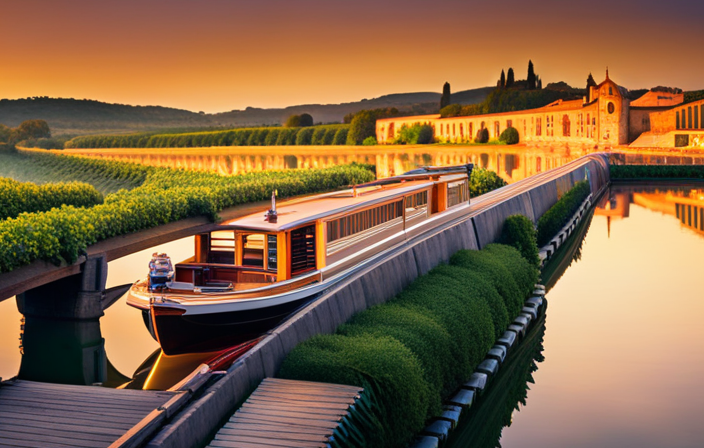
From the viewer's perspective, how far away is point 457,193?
27.3 m

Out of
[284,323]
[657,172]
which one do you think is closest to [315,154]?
[657,172]

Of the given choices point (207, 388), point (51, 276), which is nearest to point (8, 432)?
point (207, 388)

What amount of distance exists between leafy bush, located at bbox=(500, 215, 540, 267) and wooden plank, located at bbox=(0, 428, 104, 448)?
16999 mm

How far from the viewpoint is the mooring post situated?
61.8ft

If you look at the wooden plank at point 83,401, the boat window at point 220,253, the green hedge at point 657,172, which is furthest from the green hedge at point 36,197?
the green hedge at point 657,172

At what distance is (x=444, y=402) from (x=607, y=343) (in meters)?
8.24

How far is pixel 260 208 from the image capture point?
3447cm

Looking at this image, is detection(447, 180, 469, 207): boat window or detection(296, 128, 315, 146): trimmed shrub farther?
detection(296, 128, 315, 146): trimmed shrub

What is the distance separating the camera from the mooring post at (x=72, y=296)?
18844 mm

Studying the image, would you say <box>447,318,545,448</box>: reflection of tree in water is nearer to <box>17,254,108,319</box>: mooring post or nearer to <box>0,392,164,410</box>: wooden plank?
<box>0,392,164,410</box>: wooden plank

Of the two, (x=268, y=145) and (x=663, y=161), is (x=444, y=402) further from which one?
(x=268, y=145)

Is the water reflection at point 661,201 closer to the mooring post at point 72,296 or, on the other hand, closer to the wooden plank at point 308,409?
the mooring post at point 72,296

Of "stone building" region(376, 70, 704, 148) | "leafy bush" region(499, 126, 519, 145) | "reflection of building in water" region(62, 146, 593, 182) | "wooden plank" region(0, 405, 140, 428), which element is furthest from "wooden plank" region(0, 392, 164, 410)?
"leafy bush" region(499, 126, 519, 145)

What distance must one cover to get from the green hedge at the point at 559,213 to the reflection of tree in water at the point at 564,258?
773 mm
